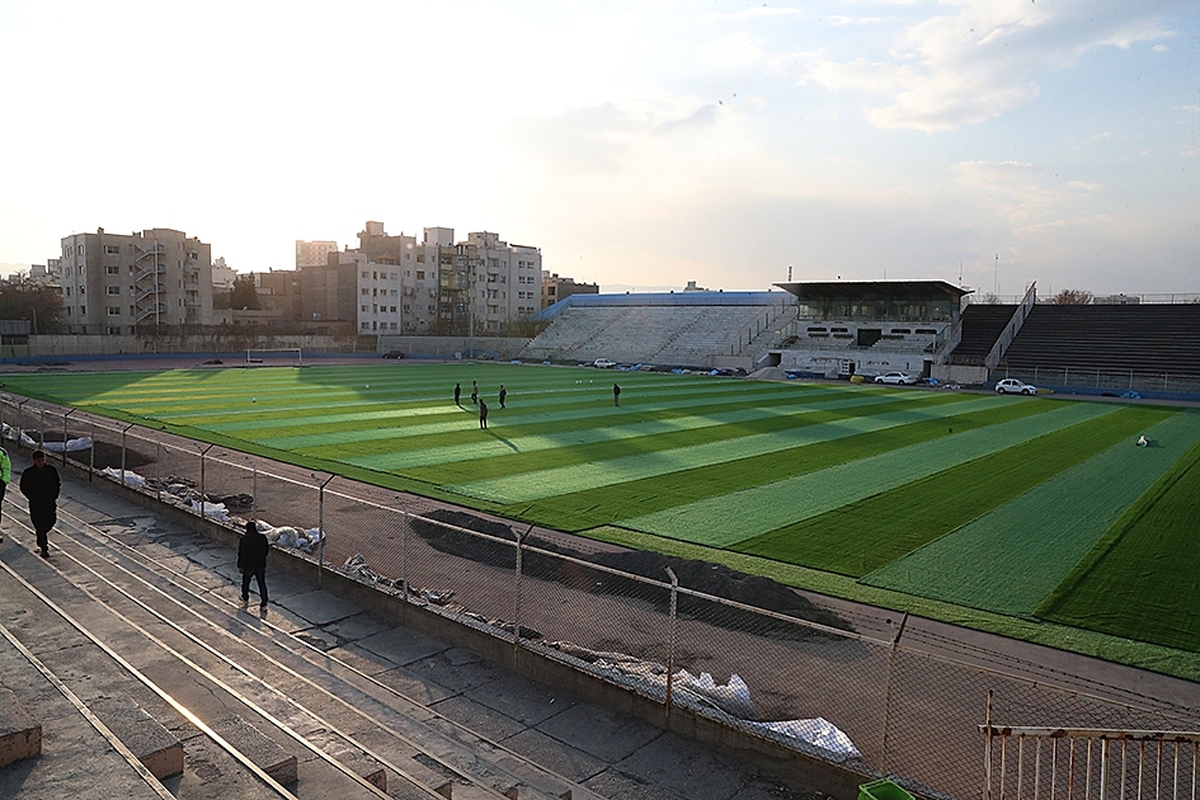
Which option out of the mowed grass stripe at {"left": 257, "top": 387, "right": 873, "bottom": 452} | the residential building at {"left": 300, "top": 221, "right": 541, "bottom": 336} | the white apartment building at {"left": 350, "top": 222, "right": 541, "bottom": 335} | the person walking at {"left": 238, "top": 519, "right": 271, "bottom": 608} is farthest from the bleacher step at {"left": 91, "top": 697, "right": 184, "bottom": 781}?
the residential building at {"left": 300, "top": 221, "right": 541, "bottom": 336}

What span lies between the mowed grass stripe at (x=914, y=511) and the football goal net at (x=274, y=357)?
6024 centimetres

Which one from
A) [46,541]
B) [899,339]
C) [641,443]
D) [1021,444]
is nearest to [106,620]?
[46,541]

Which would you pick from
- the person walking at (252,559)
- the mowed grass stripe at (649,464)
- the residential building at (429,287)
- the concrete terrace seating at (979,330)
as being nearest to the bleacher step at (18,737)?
the person walking at (252,559)

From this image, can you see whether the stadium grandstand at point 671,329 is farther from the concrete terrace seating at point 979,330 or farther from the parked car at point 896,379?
the concrete terrace seating at point 979,330

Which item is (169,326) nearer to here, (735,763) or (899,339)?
(899,339)

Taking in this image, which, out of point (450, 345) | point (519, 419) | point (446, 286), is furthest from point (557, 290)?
point (519, 419)

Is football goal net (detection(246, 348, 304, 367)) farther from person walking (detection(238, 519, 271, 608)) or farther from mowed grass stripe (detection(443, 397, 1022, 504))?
person walking (detection(238, 519, 271, 608))

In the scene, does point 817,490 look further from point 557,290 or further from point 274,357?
point 557,290

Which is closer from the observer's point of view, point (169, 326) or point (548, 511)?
point (548, 511)

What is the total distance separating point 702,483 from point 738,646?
11201mm

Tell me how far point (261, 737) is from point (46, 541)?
29.3ft

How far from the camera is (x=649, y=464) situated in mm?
25188

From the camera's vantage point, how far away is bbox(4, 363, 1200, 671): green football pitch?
48.5 feet

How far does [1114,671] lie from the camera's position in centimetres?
1104
